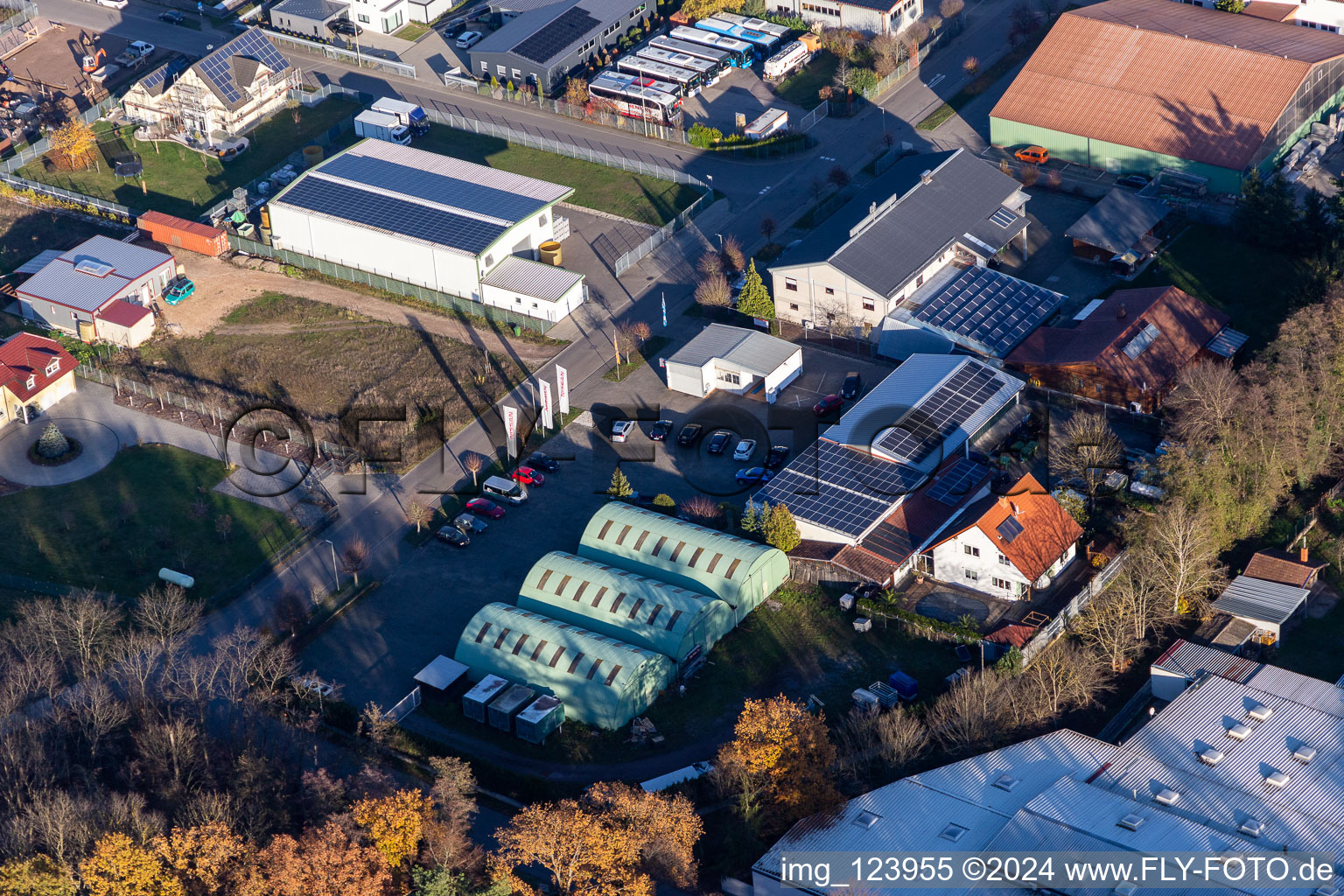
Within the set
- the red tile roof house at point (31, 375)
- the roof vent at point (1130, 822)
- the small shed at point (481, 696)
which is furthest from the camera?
the red tile roof house at point (31, 375)

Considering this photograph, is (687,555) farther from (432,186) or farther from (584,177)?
(584,177)

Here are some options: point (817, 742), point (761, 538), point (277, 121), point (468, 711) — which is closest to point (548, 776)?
point (468, 711)

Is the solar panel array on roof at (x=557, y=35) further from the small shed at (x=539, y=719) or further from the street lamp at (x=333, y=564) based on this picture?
the small shed at (x=539, y=719)

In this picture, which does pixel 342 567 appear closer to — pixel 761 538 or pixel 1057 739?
pixel 761 538

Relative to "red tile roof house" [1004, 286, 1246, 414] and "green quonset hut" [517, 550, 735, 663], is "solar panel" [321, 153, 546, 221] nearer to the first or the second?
"green quonset hut" [517, 550, 735, 663]

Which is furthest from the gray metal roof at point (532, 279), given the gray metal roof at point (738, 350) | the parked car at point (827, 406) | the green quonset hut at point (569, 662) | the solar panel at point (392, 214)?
the green quonset hut at point (569, 662)

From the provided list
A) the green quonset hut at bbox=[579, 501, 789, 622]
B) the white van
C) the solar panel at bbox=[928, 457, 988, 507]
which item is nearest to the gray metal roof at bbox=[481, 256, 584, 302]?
the white van
